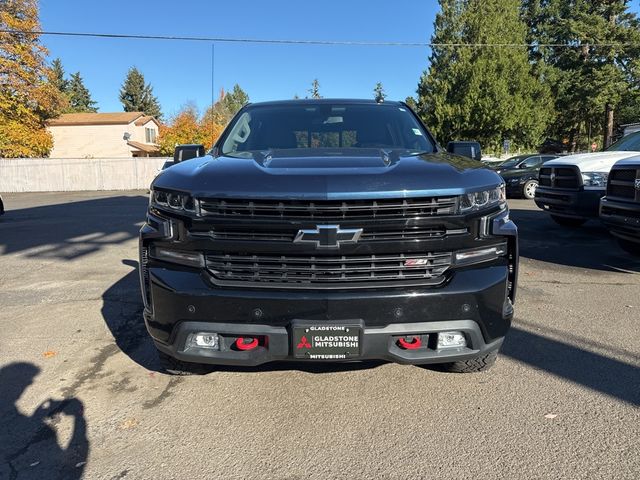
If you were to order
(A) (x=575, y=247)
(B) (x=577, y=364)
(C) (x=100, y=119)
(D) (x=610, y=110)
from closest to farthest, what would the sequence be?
(B) (x=577, y=364), (A) (x=575, y=247), (D) (x=610, y=110), (C) (x=100, y=119)

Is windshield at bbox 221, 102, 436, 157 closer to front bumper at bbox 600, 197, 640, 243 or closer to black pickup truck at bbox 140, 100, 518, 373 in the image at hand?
black pickup truck at bbox 140, 100, 518, 373

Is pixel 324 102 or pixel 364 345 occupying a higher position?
pixel 324 102

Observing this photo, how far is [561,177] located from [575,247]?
1.34 metres

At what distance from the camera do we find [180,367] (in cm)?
336

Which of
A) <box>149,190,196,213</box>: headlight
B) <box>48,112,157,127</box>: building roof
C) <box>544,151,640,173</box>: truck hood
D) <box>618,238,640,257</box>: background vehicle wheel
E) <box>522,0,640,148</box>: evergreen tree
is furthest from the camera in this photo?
<box>48,112,157,127</box>: building roof

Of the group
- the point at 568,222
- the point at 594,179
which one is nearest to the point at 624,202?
the point at 594,179

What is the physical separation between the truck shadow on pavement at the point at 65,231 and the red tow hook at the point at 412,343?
6725 mm

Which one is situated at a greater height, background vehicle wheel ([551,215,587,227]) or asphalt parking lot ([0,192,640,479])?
background vehicle wheel ([551,215,587,227])

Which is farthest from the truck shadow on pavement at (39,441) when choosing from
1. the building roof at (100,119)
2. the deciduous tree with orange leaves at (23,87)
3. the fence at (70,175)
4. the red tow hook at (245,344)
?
the building roof at (100,119)

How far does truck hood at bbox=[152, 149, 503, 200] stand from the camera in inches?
102

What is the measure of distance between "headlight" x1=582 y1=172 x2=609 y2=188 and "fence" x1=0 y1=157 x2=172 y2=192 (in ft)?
90.4

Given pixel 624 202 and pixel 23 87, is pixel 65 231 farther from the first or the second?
pixel 23 87

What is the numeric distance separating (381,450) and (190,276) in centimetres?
137

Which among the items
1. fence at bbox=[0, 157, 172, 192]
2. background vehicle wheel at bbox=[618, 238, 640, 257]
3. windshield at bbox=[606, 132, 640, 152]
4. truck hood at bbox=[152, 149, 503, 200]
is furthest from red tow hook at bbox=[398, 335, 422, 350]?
fence at bbox=[0, 157, 172, 192]
